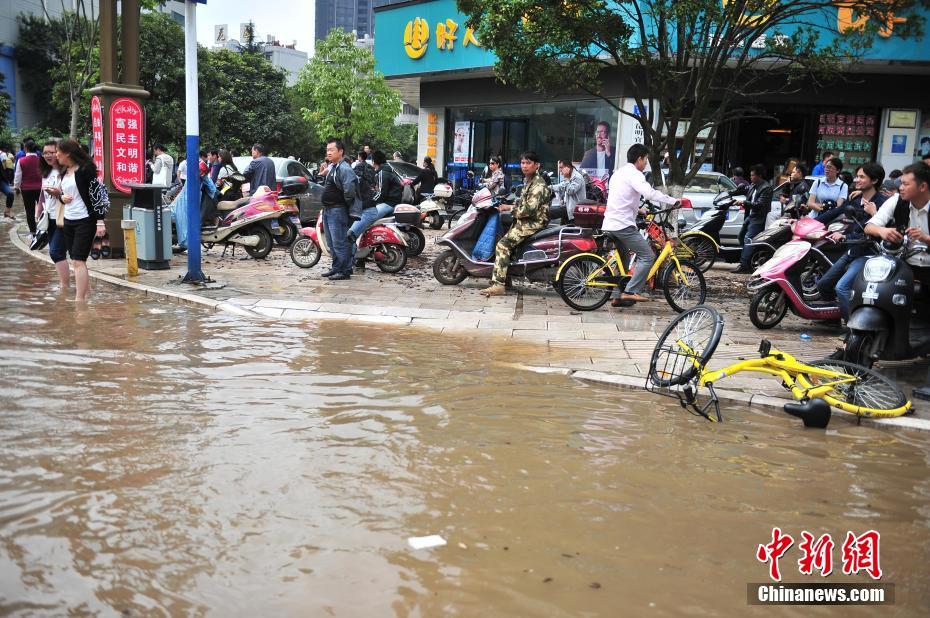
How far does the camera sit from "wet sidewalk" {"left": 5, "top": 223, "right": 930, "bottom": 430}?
7.00 m

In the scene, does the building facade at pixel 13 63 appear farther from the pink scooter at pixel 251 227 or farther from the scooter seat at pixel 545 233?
the scooter seat at pixel 545 233

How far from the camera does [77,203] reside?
880 centimetres

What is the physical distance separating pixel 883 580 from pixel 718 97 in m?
19.0

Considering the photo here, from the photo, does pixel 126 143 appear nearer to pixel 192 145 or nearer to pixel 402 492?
pixel 192 145

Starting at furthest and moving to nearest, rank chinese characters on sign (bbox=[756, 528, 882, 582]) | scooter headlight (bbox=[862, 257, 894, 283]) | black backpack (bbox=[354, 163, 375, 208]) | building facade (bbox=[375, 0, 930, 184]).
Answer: building facade (bbox=[375, 0, 930, 184]), black backpack (bbox=[354, 163, 375, 208]), scooter headlight (bbox=[862, 257, 894, 283]), chinese characters on sign (bbox=[756, 528, 882, 582])

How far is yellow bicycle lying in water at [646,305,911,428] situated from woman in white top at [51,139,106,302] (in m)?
6.38

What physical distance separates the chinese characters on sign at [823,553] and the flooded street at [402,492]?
0.15 ft

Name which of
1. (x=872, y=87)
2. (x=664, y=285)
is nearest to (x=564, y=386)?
(x=664, y=285)

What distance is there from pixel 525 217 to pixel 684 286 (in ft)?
6.95

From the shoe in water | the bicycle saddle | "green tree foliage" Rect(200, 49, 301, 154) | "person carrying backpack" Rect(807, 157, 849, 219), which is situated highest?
"green tree foliage" Rect(200, 49, 301, 154)

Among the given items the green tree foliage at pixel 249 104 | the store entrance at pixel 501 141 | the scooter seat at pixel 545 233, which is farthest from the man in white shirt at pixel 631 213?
the green tree foliage at pixel 249 104

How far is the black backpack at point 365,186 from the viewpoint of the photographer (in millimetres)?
11758

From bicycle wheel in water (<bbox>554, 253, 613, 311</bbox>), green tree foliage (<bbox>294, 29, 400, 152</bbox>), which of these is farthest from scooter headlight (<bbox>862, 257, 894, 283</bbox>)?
green tree foliage (<bbox>294, 29, 400, 152</bbox>)

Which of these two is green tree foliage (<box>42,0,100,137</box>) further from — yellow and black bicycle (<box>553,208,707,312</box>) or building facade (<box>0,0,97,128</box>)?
yellow and black bicycle (<box>553,208,707,312</box>)
